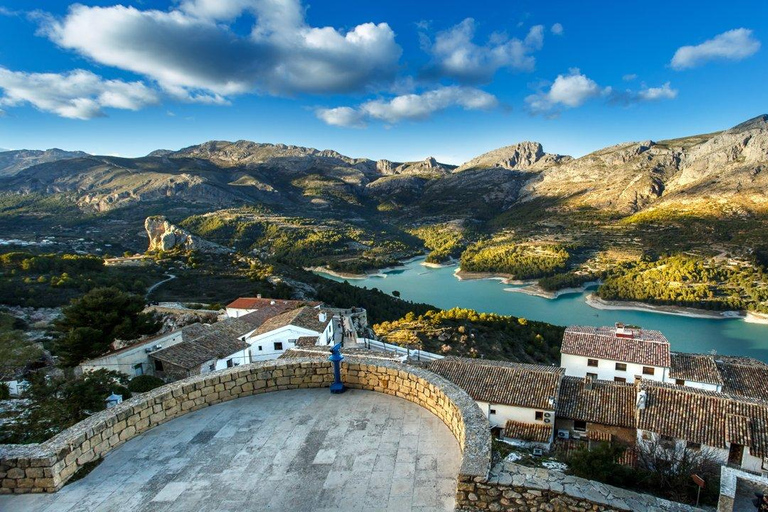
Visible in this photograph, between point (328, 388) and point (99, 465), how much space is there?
2575mm

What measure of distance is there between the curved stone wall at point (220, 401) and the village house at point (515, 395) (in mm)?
11824

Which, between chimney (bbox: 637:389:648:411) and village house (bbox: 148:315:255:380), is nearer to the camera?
chimney (bbox: 637:389:648:411)

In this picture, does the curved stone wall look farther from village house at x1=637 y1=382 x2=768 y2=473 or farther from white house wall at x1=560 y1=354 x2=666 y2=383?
white house wall at x1=560 y1=354 x2=666 y2=383

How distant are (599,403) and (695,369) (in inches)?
368

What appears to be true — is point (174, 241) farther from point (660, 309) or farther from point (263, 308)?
point (660, 309)

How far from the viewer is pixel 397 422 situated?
15.7ft

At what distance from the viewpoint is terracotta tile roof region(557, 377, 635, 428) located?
16.0 m

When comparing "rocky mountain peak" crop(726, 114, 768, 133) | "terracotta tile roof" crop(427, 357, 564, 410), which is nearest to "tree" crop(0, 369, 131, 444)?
"terracotta tile roof" crop(427, 357, 564, 410)

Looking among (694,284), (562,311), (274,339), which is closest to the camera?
(274,339)

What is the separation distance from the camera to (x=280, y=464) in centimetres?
412

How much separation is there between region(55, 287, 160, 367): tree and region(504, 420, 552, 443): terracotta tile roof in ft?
50.2

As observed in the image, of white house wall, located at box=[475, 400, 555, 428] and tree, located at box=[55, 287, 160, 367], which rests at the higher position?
tree, located at box=[55, 287, 160, 367]

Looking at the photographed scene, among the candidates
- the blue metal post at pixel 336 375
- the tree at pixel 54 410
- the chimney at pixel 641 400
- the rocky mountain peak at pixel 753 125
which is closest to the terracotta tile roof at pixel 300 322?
the tree at pixel 54 410

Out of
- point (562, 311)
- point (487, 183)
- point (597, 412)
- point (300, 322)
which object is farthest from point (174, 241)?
point (487, 183)
